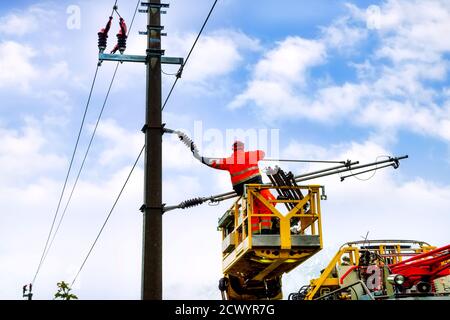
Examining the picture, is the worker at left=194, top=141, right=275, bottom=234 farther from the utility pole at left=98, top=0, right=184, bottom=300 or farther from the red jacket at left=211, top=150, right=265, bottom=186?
the utility pole at left=98, top=0, right=184, bottom=300

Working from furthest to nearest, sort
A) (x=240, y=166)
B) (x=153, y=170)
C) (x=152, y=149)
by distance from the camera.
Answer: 1. (x=240, y=166)
2. (x=152, y=149)
3. (x=153, y=170)

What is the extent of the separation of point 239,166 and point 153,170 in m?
2.34

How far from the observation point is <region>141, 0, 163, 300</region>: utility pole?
1148 centimetres

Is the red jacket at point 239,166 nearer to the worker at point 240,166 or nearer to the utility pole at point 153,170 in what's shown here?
the worker at point 240,166

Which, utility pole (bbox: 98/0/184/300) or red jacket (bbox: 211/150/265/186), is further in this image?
red jacket (bbox: 211/150/265/186)

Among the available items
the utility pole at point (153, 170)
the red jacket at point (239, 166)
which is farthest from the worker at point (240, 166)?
the utility pole at point (153, 170)

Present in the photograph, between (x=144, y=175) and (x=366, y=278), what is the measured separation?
6.72m

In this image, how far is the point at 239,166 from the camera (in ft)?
45.4

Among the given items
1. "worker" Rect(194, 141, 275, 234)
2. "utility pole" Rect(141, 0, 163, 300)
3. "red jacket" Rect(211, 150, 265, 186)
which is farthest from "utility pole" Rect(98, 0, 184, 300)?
"red jacket" Rect(211, 150, 265, 186)

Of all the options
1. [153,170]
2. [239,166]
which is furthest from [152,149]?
[239,166]

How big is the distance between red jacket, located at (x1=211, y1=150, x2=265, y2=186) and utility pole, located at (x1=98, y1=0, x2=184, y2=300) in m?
1.86

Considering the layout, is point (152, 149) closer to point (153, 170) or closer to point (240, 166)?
point (153, 170)
